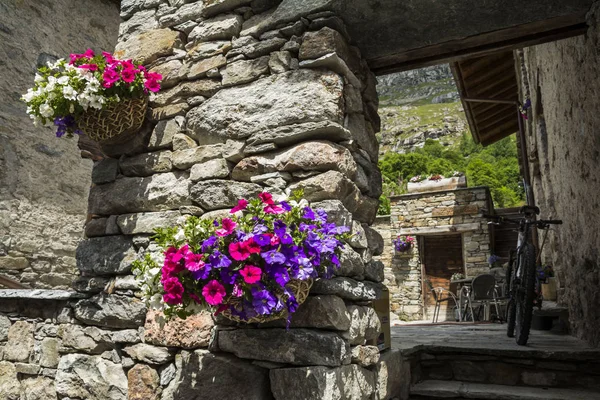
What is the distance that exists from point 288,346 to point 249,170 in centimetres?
81

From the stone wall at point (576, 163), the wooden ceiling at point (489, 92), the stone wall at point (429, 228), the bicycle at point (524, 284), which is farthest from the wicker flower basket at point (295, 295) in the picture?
the stone wall at point (429, 228)

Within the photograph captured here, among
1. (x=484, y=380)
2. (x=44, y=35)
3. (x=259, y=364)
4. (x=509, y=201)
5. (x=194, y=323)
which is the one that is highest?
(x=509, y=201)

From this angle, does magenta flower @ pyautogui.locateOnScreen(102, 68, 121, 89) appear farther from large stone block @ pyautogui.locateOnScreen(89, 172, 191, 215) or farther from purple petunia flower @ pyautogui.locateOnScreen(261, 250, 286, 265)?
purple petunia flower @ pyautogui.locateOnScreen(261, 250, 286, 265)

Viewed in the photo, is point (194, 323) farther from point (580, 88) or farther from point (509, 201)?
point (509, 201)

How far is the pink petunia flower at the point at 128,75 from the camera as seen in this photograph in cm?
231

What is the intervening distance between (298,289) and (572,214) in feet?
10.3

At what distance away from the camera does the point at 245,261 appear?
5.71 ft

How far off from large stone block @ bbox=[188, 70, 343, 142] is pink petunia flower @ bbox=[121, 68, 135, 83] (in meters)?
0.34

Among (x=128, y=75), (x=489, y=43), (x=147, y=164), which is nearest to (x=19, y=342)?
(x=147, y=164)

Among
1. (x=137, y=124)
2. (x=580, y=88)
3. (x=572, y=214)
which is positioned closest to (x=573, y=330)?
(x=572, y=214)

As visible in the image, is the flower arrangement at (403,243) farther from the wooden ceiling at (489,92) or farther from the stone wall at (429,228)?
the wooden ceiling at (489,92)

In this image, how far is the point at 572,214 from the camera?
3953 millimetres

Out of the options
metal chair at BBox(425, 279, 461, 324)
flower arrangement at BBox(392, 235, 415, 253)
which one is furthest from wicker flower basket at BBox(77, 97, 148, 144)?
flower arrangement at BBox(392, 235, 415, 253)

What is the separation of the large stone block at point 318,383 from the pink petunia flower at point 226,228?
2.04ft
